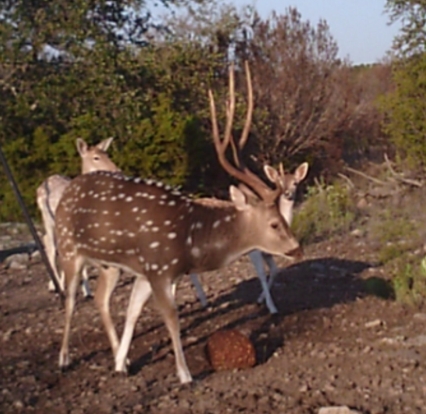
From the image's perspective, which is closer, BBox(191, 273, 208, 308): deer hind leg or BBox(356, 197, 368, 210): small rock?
BBox(191, 273, 208, 308): deer hind leg

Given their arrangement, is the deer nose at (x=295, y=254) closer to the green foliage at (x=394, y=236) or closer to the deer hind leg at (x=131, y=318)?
the deer hind leg at (x=131, y=318)

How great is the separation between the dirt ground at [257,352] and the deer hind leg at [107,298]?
0.23 m

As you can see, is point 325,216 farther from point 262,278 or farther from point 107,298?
point 107,298

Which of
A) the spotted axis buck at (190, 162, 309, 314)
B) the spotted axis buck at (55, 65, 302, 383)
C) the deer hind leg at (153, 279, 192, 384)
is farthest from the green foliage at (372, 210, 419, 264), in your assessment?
the deer hind leg at (153, 279, 192, 384)

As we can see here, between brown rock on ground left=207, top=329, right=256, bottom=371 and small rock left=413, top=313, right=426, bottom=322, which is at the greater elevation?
brown rock on ground left=207, top=329, right=256, bottom=371

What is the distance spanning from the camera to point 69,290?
7.10 metres

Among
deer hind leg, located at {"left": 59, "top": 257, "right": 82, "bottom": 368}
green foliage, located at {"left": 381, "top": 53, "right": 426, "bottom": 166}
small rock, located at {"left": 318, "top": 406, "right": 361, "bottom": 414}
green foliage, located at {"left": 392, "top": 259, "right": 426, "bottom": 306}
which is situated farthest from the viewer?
green foliage, located at {"left": 381, "top": 53, "right": 426, "bottom": 166}

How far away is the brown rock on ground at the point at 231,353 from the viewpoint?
22.1ft

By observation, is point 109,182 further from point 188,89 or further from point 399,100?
point 188,89

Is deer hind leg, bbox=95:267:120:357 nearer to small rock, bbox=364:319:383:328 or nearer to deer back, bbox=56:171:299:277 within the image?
deer back, bbox=56:171:299:277

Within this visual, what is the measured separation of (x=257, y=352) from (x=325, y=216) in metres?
6.76

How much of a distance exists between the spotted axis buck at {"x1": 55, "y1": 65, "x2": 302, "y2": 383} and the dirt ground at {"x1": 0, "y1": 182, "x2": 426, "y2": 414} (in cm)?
32

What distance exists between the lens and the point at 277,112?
62.4 ft

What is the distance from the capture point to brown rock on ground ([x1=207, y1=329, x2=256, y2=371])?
6.73m
